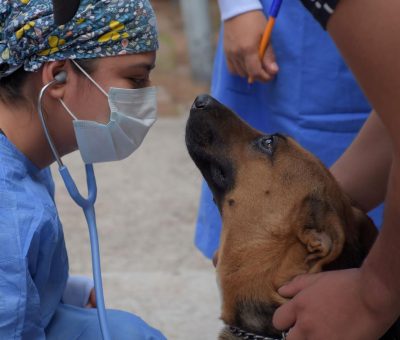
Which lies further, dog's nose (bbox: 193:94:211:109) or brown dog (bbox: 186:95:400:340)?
dog's nose (bbox: 193:94:211:109)

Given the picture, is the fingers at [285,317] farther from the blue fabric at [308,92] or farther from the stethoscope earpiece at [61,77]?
the blue fabric at [308,92]

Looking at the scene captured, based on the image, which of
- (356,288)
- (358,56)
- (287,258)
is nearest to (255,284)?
(287,258)

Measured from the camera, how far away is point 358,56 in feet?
6.73

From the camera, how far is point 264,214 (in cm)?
273

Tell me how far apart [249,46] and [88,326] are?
1.29 meters

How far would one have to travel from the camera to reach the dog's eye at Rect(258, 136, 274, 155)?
288 cm

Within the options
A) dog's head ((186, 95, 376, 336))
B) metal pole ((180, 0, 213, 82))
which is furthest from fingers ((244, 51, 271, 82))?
metal pole ((180, 0, 213, 82))

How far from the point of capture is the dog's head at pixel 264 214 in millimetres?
2617

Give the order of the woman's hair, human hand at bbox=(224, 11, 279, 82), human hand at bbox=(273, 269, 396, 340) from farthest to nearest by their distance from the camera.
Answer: human hand at bbox=(224, 11, 279, 82) → the woman's hair → human hand at bbox=(273, 269, 396, 340)

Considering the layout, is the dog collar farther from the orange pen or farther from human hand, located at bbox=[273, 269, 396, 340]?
the orange pen

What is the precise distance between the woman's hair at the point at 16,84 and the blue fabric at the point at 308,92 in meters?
1.00

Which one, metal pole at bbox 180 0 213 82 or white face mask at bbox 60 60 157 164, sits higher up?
white face mask at bbox 60 60 157 164

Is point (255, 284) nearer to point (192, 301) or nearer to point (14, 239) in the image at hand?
point (14, 239)

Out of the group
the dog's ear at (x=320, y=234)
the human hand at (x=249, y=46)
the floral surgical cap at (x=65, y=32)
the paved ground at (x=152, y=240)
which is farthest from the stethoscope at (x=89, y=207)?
the paved ground at (x=152, y=240)
